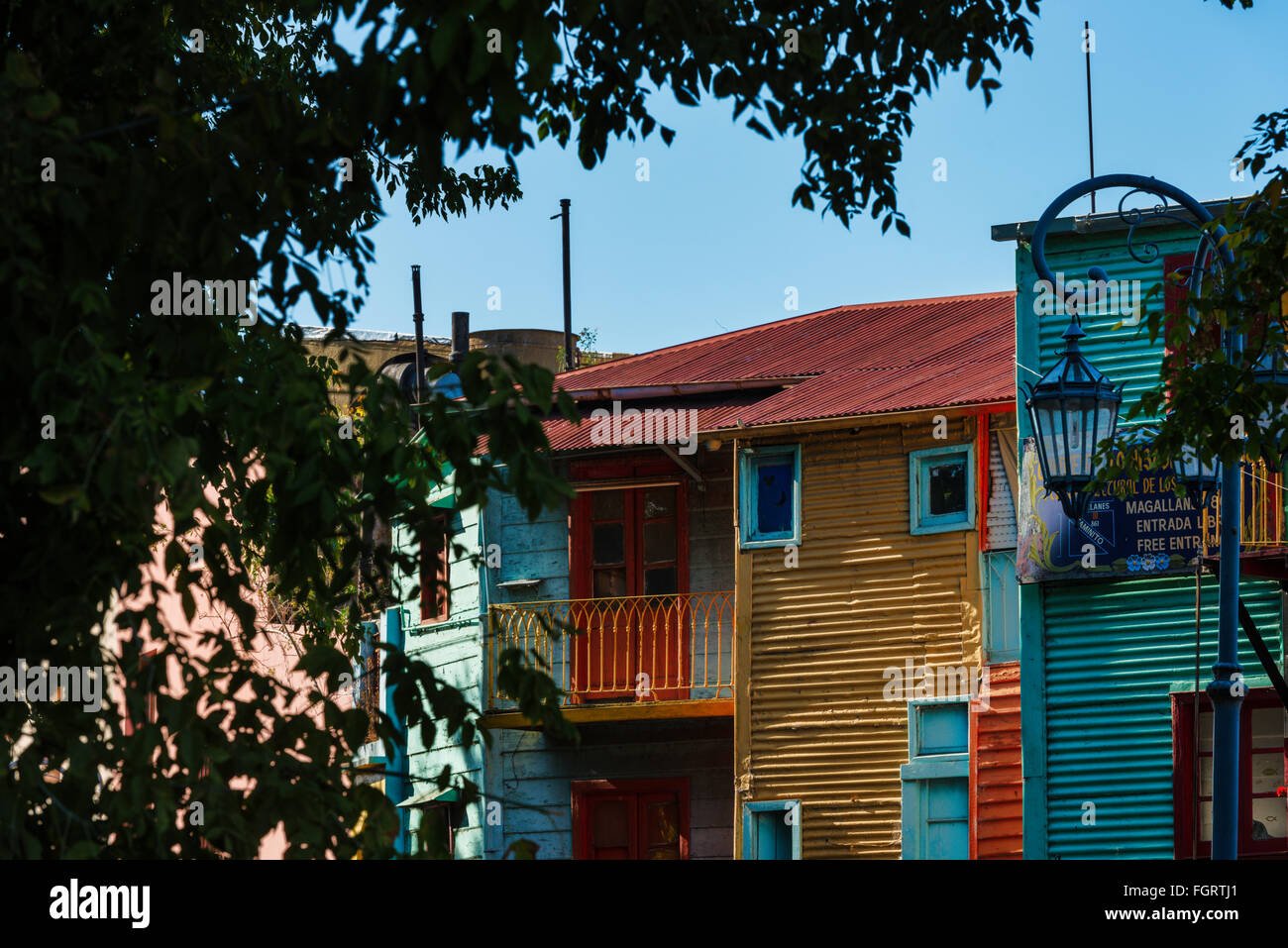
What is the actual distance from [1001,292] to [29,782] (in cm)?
2041

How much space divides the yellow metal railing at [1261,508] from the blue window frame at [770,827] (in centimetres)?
606

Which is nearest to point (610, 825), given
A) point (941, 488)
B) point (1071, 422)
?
point (941, 488)

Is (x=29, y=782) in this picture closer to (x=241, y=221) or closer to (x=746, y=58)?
(x=241, y=221)

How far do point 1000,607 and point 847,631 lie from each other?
1811 millimetres

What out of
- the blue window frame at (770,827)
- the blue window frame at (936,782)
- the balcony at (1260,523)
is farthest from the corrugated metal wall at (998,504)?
the blue window frame at (770,827)

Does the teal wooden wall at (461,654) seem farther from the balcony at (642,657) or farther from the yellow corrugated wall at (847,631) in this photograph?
the yellow corrugated wall at (847,631)

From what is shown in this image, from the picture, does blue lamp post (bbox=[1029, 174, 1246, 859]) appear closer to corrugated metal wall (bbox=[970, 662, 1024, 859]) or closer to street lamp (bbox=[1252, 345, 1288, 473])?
street lamp (bbox=[1252, 345, 1288, 473])

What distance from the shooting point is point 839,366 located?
22.5 metres

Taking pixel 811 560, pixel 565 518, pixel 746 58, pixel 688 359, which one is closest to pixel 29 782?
pixel 746 58

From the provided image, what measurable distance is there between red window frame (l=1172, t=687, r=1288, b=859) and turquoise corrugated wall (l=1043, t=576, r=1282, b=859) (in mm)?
104

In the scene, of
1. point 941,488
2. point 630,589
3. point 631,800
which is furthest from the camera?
point 630,589

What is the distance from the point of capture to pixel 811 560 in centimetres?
2028

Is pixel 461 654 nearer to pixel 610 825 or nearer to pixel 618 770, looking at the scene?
pixel 618 770

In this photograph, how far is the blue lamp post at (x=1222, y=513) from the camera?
890 cm
